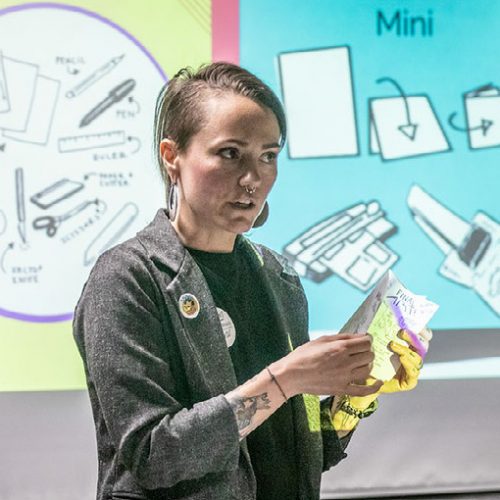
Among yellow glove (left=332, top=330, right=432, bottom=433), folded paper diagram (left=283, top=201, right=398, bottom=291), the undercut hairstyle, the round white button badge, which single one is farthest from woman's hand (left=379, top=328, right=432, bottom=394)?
folded paper diagram (left=283, top=201, right=398, bottom=291)

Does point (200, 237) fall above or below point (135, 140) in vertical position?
below

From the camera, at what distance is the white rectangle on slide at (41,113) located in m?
2.18

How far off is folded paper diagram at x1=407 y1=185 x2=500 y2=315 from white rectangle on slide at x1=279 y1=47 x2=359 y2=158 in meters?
0.26

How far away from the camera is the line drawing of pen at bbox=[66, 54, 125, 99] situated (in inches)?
86.3

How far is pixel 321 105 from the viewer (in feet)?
7.64

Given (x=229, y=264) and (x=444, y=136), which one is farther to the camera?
(x=444, y=136)

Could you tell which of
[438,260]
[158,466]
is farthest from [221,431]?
[438,260]

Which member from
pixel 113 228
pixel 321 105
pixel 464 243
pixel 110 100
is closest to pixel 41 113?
pixel 110 100

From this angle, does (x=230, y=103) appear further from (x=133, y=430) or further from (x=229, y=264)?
(x=133, y=430)

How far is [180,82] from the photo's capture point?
1.20 metres

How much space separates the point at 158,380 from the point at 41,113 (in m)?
1.34

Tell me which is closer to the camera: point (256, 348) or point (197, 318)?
point (197, 318)

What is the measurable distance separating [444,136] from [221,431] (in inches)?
62.8

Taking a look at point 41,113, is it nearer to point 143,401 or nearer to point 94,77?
point 94,77
